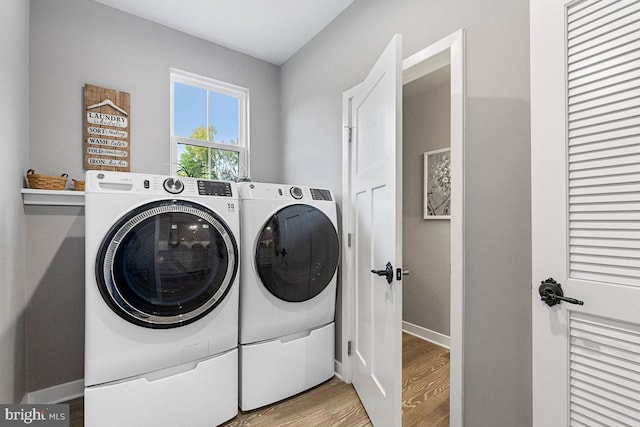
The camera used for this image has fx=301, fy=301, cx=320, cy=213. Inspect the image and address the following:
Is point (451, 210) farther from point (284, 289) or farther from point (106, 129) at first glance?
point (106, 129)

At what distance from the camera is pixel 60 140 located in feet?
6.56

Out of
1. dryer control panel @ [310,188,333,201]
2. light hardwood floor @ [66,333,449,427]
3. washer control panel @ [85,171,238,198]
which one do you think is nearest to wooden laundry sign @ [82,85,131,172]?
washer control panel @ [85,171,238,198]

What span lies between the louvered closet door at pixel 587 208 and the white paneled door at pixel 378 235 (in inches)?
19.7

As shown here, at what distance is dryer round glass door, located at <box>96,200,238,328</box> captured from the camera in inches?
53.7

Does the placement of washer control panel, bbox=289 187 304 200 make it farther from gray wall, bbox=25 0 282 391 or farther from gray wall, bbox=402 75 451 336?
gray wall, bbox=402 75 451 336

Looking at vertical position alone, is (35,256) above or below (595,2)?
below

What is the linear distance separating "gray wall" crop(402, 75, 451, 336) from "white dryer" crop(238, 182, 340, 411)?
133cm

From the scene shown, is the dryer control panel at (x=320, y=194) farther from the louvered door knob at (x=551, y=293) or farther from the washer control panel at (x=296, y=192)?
the louvered door knob at (x=551, y=293)

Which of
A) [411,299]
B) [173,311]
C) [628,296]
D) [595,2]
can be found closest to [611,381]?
[628,296]

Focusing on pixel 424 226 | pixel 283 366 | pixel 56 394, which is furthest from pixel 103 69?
pixel 424 226

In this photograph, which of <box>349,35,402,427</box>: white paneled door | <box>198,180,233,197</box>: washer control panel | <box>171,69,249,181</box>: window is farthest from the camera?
<box>171,69,249,181</box>: window

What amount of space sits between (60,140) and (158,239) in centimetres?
125

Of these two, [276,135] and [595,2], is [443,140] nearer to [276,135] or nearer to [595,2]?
[276,135]

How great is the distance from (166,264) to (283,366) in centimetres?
97
